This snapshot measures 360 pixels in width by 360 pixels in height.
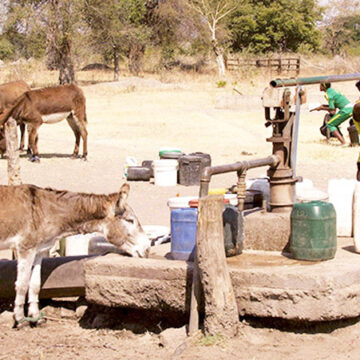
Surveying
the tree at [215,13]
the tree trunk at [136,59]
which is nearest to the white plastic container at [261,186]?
the tree trunk at [136,59]

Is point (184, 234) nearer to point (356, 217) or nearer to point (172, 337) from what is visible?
point (172, 337)

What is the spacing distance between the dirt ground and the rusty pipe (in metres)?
1.13

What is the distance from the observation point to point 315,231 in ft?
19.1

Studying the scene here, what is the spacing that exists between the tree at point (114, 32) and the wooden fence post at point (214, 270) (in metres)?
30.9

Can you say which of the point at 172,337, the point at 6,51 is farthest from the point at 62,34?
the point at 172,337

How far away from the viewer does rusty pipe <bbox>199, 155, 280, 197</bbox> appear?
5.63 m

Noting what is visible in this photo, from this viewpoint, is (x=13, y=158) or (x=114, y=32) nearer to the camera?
(x=13, y=158)

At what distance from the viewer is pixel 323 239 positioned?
5.83 m

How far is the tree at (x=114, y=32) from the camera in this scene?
36.2 meters

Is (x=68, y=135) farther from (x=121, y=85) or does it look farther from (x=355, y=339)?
(x=355, y=339)

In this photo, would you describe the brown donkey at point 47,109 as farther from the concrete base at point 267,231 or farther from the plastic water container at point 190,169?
the concrete base at point 267,231

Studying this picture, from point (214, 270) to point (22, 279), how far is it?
187 centimetres

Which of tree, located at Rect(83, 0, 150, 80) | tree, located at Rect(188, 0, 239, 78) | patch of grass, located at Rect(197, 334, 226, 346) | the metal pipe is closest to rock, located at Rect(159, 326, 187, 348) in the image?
patch of grass, located at Rect(197, 334, 226, 346)

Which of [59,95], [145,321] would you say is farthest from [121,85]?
[145,321]
